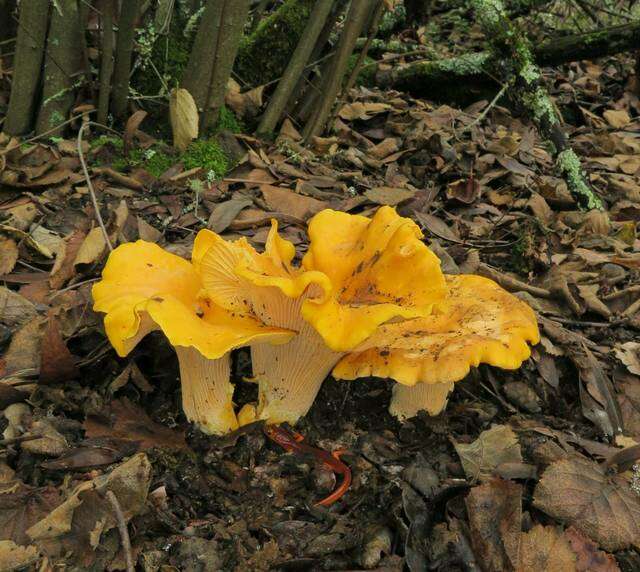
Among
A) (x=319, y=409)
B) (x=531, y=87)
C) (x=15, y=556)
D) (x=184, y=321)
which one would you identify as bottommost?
(x=319, y=409)

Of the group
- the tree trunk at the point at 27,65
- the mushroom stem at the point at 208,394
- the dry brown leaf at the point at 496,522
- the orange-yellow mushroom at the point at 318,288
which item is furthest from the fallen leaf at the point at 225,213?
the dry brown leaf at the point at 496,522

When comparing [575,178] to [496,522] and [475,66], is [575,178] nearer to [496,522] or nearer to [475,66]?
[475,66]

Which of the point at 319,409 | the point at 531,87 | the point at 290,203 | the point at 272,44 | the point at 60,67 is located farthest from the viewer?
the point at 272,44

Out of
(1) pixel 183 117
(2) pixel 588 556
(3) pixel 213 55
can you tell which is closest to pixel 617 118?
(3) pixel 213 55

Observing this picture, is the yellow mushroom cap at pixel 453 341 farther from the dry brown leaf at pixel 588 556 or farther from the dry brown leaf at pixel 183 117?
the dry brown leaf at pixel 183 117

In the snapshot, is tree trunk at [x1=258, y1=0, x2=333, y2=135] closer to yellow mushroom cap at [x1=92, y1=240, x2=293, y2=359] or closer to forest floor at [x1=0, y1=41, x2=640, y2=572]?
forest floor at [x1=0, y1=41, x2=640, y2=572]

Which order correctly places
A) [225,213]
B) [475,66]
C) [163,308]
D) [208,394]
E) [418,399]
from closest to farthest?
[163,308], [208,394], [418,399], [225,213], [475,66]
